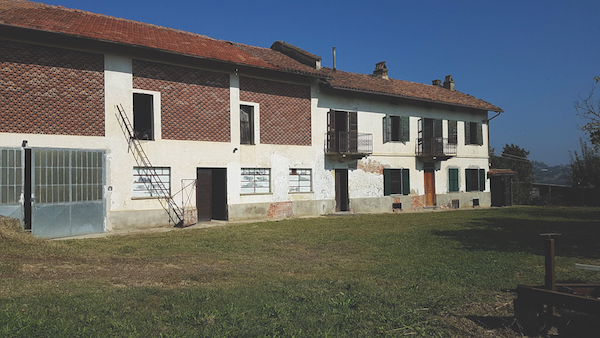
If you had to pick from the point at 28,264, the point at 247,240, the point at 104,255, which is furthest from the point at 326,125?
the point at 28,264

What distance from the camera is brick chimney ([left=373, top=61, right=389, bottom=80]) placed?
2742 centimetres

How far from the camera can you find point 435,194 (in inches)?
1020

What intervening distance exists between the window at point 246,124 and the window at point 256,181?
1.29 metres

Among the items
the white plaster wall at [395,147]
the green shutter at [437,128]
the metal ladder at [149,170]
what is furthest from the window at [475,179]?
the metal ladder at [149,170]

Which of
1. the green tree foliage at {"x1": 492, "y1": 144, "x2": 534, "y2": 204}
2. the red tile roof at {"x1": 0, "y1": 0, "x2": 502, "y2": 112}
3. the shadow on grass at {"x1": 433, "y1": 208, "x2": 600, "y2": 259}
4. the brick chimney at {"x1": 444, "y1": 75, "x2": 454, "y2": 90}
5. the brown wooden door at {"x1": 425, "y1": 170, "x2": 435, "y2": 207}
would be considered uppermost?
the brick chimney at {"x1": 444, "y1": 75, "x2": 454, "y2": 90}

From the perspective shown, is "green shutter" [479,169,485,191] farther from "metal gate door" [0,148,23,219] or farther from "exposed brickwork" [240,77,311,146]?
"metal gate door" [0,148,23,219]

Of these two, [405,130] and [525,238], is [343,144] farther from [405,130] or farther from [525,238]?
[525,238]

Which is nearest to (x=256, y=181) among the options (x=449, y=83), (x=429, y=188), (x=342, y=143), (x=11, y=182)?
(x=342, y=143)

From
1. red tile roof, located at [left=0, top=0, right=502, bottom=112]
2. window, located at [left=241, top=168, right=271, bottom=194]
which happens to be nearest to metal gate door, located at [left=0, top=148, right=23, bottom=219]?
red tile roof, located at [left=0, top=0, right=502, bottom=112]

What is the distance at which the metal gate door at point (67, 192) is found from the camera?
43.3 feet

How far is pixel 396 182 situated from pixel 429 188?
2.90 m

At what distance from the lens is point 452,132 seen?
88.1ft

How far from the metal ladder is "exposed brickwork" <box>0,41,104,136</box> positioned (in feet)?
2.46

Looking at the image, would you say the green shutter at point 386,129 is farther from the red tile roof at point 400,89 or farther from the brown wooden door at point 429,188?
the brown wooden door at point 429,188
